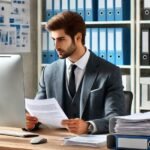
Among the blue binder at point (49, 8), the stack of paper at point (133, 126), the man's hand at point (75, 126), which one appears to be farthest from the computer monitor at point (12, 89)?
the blue binder at point (49, 8)

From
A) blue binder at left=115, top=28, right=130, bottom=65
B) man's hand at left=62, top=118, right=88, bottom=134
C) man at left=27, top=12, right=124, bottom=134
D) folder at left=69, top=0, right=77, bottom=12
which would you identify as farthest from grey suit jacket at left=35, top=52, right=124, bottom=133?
folder at left=69, top=0, right=77, bottom=12

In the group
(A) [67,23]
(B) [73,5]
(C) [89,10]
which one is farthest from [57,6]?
(A) [67,23]

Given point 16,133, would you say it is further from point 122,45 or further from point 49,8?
point 49,8

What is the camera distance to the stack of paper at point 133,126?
1.65 meters

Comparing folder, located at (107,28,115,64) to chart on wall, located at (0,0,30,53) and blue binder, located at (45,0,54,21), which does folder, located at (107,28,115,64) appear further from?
chart on wall, located at (0,0,30,53)

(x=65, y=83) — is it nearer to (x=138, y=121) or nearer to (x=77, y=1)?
(x=138, y=121)

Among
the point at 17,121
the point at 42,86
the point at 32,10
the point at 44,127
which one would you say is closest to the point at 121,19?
the point at 32,10

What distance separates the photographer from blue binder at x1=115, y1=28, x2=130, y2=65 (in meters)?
3.68

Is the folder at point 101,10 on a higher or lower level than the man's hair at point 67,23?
higher

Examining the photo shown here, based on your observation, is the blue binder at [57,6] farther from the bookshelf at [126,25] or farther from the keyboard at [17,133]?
the keyboard at [17,133]

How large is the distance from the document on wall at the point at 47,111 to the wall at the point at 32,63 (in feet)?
6.28

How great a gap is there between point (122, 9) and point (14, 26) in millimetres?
1006

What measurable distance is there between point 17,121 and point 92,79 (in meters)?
0.65

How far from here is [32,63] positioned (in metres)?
4.15
